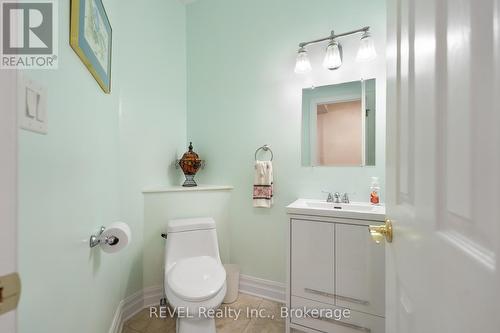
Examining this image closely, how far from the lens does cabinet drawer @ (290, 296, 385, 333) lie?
1244mm

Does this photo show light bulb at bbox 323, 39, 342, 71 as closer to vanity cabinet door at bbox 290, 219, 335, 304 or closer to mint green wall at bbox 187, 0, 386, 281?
mint green wall at bbox 187, 0, 386, 281

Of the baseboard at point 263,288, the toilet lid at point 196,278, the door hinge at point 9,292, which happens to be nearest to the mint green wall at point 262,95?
the baseboard at point 263,288

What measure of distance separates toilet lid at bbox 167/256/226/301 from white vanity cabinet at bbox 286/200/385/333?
50 cm

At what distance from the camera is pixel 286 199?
1.86 meters

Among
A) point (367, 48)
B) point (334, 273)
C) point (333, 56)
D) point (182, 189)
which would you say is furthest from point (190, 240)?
point (367, 48)

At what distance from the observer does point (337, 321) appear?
134 centimetres

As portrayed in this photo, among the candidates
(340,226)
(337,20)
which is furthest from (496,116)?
(337,20)

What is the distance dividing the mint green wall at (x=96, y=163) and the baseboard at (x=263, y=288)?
0.90 metres

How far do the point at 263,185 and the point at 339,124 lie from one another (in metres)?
0.79

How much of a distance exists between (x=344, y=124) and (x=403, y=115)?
3.99 feet

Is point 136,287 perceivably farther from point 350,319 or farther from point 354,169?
point 354,169

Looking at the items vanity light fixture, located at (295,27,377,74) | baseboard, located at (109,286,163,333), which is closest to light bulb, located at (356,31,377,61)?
vanity light fixture, located at (295,27,377,74)

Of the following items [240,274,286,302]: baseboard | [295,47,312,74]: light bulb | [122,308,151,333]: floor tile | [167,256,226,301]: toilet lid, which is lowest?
[122,308,151,333]: floor tile

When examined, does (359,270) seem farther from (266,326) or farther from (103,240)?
(103,240)
